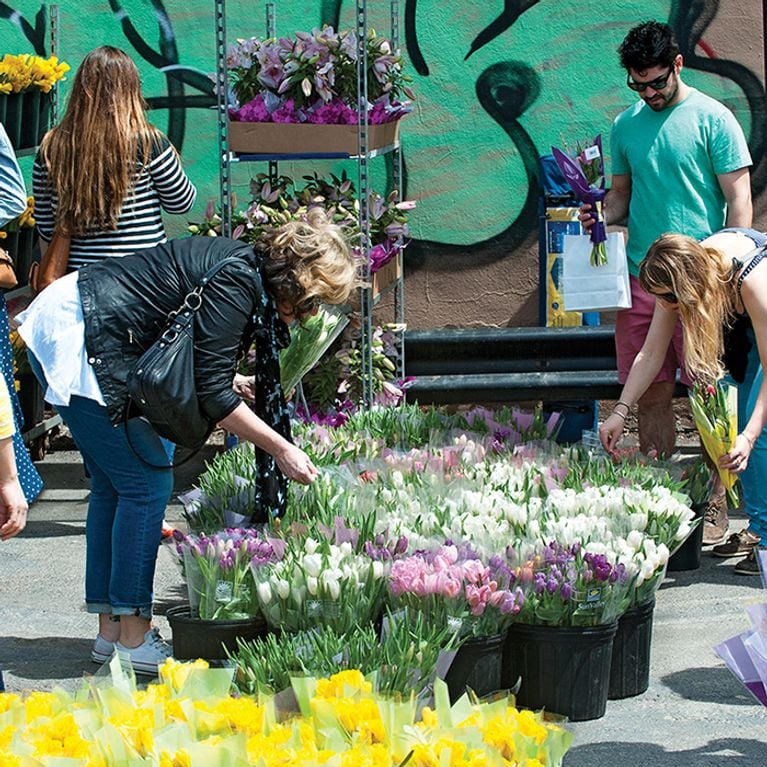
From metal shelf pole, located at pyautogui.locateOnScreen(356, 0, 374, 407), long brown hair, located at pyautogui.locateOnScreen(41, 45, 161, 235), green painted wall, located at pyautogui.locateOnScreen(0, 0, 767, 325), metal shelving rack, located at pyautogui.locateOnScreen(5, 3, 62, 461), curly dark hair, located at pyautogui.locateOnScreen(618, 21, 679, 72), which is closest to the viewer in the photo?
long brown hair, located at pyautogui.locateOnScreen(41, 45, 161, 235)

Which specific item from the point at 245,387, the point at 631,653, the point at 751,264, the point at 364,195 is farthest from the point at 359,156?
the point at 631,653

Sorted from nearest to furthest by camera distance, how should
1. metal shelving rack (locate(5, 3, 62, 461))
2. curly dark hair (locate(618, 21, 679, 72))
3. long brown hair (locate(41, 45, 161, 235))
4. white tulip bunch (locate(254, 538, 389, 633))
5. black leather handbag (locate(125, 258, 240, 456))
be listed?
white tulip bunch (locate(254, 538, 389, 633)) < black leather handbag (locate(125, 258, 240, 456)) < long brown hair (locate(41, 45, 161, 235)) < curly dark hair (locate(618, 21, 679, 72)) < metal shelving rack (locate(5, 3, 62, 461))

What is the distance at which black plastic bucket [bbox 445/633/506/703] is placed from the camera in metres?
3.55

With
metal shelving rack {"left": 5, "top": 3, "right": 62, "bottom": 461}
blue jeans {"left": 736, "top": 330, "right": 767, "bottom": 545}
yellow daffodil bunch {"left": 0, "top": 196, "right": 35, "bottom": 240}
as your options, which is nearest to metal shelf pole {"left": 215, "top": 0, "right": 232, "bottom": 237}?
yellow daffodil bunch {"left": 0, "top": 196, "right": 35, "bottom": 240}

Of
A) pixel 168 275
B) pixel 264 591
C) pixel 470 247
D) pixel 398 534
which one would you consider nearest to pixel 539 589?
pixel 398 534

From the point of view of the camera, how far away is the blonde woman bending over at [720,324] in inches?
174

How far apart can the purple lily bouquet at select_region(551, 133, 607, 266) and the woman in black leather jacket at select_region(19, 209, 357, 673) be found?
6.06 ft

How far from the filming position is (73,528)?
6.02 metres

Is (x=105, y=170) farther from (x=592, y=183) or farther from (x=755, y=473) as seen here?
(x=755, y=473)

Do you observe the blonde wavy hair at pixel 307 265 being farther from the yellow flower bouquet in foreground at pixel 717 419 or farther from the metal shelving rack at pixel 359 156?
the metal shelving rack at pixel 359 156

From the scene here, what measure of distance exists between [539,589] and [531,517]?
505 millimetres

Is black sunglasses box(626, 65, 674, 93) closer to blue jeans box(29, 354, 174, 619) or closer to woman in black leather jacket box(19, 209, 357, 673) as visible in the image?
woman in black leather jacket box(19, 209, 357, 673)

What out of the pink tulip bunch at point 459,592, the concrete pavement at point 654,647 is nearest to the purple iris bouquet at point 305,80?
the concrete pavement at point 654,647

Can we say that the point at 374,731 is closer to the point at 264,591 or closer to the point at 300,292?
the point at 264,591
